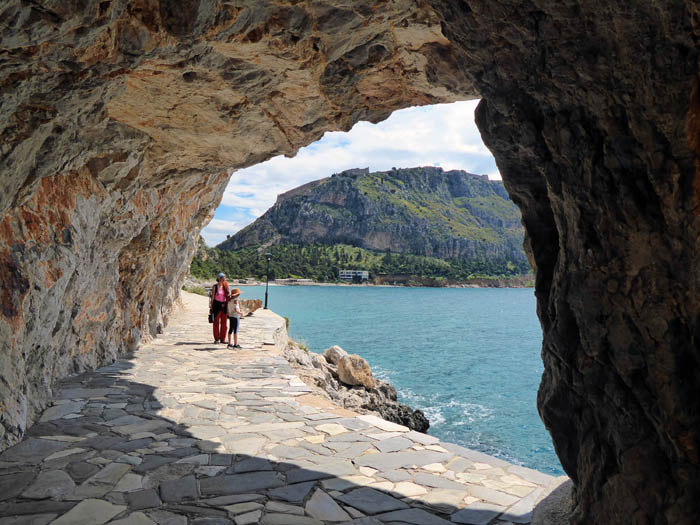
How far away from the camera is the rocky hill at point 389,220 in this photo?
433ft

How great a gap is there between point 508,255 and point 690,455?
136 m

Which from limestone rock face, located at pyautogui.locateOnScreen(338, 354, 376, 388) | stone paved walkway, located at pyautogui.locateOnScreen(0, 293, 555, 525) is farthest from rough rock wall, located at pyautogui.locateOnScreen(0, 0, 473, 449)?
limestone rock face, located at pyautogui.locateOnScreen(338, 354, 376, 388)

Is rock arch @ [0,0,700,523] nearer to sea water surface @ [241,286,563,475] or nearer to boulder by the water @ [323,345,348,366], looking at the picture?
boulder by the water @ [323,345,348,366]

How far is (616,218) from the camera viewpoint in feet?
7.48

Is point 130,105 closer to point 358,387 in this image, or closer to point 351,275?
point 358,387

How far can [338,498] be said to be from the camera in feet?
12.4

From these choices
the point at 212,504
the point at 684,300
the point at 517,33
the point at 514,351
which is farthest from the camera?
the point at 514,351

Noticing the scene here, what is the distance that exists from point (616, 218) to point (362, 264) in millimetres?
118551

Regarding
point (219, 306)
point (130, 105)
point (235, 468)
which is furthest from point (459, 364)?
point (130, 105)

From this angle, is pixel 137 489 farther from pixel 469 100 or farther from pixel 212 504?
pixel 469 100

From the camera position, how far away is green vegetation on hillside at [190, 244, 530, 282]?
109m

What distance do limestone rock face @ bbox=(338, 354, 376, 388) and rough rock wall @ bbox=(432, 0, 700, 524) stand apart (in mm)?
9935

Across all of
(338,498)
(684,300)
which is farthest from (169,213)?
(684,300)

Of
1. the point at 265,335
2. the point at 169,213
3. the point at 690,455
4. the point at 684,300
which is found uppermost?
the point at 169,213
